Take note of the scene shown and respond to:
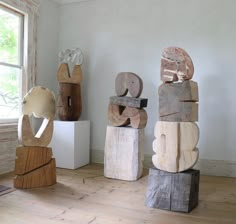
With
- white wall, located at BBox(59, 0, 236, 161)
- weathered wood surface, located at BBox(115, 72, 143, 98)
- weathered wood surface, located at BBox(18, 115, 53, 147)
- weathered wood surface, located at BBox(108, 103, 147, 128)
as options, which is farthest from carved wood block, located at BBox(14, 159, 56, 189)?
white wall, located at BBox(59, 0, 236, 161)

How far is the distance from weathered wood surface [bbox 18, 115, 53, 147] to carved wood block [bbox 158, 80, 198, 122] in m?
1.38

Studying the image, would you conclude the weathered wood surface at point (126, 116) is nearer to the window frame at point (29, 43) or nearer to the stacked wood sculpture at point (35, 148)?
the stacked wood sculpture at point (35, 148)

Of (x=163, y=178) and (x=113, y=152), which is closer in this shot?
(x=163, y=178)

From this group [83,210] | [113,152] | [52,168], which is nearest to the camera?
[83,210]

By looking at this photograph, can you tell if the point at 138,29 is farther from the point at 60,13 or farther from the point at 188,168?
the point at 188,168

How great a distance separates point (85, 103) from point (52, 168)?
156 cm

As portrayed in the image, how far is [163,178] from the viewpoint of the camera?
7.73ft

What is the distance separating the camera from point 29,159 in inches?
113

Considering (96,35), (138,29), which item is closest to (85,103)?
(96,35)

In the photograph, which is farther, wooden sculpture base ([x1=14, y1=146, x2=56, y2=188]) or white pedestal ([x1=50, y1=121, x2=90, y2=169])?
white pedestal ([x1=50, y1=121, x2=90, y2=169])

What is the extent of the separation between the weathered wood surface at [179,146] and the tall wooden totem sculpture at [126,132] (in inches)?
36.2

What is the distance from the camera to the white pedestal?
12.3 ft

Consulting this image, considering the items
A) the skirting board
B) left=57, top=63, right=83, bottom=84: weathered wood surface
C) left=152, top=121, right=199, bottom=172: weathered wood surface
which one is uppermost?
left=57, top=63, right=83, bottom=84: weathered wood surface

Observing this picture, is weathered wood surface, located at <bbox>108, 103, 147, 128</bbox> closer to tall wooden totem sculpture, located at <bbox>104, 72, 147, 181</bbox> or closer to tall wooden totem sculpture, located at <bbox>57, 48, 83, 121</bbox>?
tall wooden totem sculpture, located at <bbox>104, 72, 147, 181</bbox>
